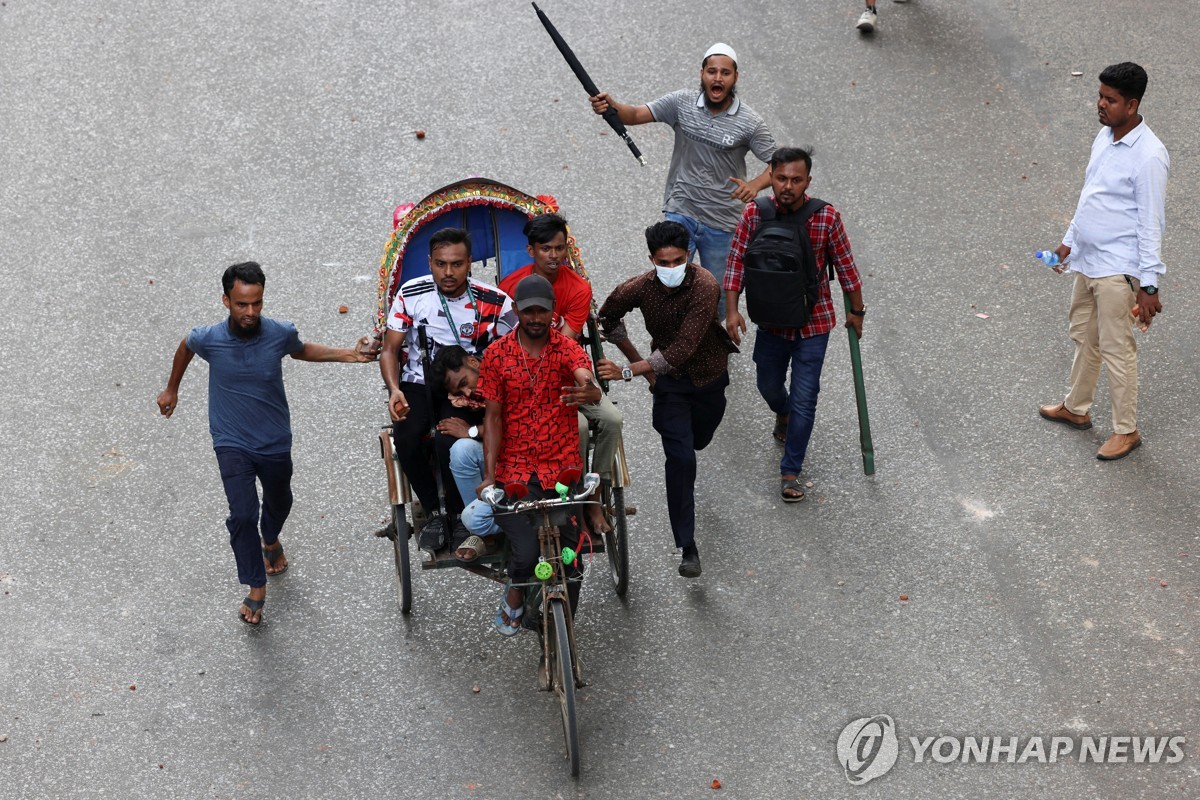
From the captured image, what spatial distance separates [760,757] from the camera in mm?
6113

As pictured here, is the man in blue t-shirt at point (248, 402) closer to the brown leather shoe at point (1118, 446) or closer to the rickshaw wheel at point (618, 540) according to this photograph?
the rickshaw wheel at point (618, 540)

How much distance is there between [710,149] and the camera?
326 inches

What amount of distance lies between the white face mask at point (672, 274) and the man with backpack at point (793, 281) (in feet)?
2.13

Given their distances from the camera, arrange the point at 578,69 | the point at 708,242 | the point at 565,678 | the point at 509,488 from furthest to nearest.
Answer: the point at 708,242 < the point at 578,69 < the point at 509,488 < the point at 565,678

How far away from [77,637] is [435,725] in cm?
191

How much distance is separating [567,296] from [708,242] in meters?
1.73

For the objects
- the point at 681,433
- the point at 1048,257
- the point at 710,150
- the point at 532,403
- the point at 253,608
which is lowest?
the point at 253,608

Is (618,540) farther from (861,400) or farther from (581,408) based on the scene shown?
(861,400)

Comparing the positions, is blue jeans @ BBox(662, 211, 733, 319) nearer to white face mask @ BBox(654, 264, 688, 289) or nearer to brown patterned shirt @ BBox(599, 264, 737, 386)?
brown patterned shirt @ BBox(599, 264, 737, 386)

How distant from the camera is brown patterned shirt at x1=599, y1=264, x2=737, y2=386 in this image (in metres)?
6.88

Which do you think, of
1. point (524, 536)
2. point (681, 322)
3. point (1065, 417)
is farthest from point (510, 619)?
point (1065, 417)

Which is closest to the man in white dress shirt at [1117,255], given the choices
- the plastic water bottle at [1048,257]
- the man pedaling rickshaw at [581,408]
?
the plastic water bottle at [1048,257]

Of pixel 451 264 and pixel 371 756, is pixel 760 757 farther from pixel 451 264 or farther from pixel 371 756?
pixel 451 264

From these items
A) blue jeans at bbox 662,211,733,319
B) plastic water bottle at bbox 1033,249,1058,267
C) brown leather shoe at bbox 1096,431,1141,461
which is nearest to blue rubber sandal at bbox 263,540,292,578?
blue jeans at bbox 662,211,733,319
